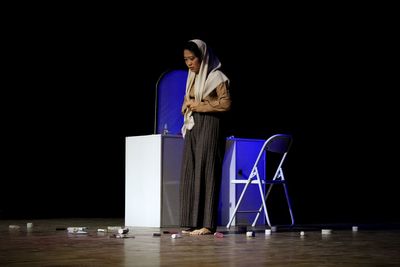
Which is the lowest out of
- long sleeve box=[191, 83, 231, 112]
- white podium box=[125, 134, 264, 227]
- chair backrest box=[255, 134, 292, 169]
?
white podium box=[125, 134, 264, 227]

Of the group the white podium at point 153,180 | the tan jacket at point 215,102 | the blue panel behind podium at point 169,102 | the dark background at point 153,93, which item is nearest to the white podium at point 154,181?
the white podium at point 153,180

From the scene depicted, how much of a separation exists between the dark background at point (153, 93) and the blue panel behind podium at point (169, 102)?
2.16 meters

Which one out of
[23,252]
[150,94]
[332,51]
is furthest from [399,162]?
[23,252]

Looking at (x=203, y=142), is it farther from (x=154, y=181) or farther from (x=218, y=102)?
(x=154, y=181)

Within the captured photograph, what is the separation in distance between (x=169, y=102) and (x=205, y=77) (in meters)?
1.36

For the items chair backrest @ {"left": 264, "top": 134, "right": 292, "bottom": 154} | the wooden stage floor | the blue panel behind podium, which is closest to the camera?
the wooden stage floor

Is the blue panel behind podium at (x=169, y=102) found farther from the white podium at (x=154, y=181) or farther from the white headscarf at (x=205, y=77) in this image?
the white headscarf at (x=205, y=77)

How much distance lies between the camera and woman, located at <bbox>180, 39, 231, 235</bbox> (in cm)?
470

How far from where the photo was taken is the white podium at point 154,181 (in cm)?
574

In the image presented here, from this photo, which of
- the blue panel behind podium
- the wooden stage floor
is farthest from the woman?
the blue panel behind podium

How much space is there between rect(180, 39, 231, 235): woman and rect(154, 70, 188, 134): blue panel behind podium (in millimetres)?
1196

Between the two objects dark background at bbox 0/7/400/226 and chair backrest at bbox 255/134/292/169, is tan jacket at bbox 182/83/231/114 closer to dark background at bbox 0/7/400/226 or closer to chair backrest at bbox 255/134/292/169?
chair backrest at bbox 255/134/292/169

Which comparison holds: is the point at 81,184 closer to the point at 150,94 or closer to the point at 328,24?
the point at 150,94

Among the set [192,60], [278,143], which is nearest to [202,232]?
[192,60]
